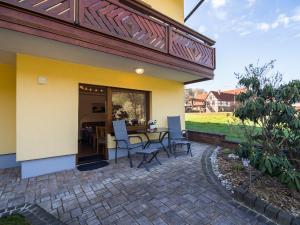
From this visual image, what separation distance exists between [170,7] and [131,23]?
161 inches

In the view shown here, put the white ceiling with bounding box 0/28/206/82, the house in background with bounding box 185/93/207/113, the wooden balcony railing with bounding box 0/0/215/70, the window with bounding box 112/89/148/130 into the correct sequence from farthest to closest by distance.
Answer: the house in background with bounding box 185/93/207/113
the window with bounding box 112/89/148/130
the white ceiling with bounding box 0/28/206/82
the wooden balcony railing with bounding box 0/0/215/70

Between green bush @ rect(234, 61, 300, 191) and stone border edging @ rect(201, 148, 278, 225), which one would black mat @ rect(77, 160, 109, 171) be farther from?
green bush @ rect(234, 61, 300, 191)

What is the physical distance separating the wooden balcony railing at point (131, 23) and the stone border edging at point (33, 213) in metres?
3.11

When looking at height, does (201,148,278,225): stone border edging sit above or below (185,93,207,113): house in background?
below

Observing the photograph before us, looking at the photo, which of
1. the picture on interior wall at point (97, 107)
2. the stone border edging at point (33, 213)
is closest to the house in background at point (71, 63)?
the stone border edging at point (33, 213)

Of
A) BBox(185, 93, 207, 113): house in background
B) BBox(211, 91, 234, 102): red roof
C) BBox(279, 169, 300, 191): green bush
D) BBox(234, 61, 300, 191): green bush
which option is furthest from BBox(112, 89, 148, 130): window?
BBox(211, 91, 234, 102): red roof

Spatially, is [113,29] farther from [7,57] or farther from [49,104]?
[7,57]

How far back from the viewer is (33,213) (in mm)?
2516

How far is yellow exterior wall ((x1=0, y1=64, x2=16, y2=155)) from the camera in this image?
15.3 feet

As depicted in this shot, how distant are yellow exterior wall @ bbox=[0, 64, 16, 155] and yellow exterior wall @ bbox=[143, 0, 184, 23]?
511cm

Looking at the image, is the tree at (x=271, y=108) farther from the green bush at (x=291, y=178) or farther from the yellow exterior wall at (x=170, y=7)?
the yellow exterior wall at (x=170, y=7)

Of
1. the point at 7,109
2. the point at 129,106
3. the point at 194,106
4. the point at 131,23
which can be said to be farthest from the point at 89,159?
the point at 194,106

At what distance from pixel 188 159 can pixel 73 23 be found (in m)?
4.46

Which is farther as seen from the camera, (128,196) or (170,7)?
(170,7)
